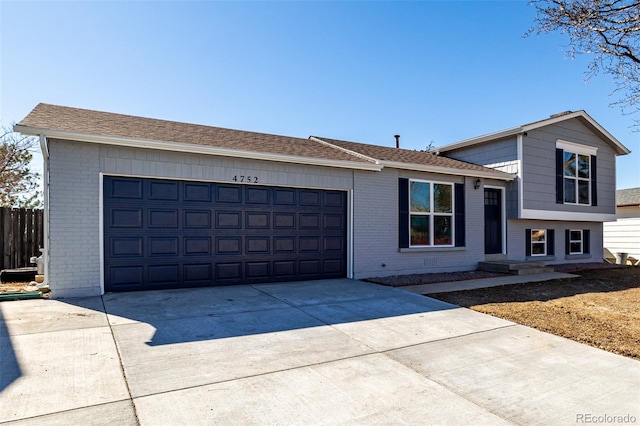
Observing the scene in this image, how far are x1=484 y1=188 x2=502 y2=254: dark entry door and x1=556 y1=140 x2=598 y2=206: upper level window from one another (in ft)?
7.98

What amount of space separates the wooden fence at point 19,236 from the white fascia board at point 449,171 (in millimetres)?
9675

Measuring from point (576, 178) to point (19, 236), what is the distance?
18.3 meters

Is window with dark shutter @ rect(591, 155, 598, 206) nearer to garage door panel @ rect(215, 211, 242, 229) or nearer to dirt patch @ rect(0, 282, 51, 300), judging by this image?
garage door panel @ rect(215, 211, 242, 229)

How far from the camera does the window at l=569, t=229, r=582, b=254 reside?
14.8 meters

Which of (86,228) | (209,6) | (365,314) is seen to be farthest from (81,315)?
(209,6)

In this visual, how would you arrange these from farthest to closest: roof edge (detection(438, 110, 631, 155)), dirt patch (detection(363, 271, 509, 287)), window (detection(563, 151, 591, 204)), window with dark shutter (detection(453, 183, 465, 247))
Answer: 1. window (detection(563, 151, 591, 204))
2. roof edge (detection(438, 110, 631, 155))
3. window with dark shutter (detection(453, 183, 465, 247))
4. dirt patch (detection(363, 271, 509, 287))

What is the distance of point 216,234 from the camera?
8.12m

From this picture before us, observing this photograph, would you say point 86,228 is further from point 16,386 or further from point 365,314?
point 365,314

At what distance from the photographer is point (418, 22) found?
1093cm

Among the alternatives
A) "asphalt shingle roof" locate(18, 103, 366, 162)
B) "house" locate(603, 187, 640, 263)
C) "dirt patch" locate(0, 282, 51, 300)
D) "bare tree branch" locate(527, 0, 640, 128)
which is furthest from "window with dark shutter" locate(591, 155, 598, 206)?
"dirt patch" locate(0, 282, 51, 300)

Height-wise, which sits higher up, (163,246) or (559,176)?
(559,176)

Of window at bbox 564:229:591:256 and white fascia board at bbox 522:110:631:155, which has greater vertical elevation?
white fascia board at bbox 522:110:631:155

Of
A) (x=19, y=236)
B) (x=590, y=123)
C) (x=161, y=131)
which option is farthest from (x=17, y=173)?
(x=590, y=123)

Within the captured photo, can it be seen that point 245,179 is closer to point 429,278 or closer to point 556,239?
point 429,278
